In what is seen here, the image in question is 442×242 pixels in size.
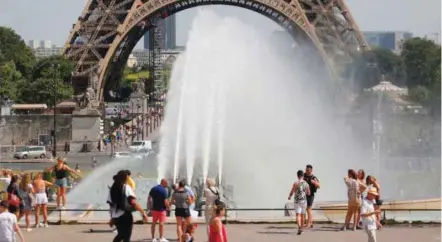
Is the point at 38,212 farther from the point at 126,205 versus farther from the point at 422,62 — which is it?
the point at 422,62

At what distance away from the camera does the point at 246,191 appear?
28.2 m

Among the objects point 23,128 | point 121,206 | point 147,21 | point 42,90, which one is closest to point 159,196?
point 121,206

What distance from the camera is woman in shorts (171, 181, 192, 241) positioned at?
54.7 ft

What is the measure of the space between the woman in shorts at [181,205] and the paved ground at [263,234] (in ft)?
2.15

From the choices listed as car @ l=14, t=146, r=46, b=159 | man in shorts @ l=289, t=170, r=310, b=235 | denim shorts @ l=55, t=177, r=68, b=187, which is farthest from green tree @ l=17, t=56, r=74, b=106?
man in shorts @ l=289, t=170, r=310, b=235

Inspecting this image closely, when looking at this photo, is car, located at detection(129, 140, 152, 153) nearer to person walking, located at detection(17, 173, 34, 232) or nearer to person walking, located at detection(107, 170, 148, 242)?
person walking, located at detection(17, 173, 34, 232)

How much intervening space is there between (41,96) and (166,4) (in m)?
23.0

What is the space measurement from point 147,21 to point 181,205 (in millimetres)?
68876

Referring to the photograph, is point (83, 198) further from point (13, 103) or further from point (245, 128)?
point (13, 103)

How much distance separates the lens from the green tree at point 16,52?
10194 cm

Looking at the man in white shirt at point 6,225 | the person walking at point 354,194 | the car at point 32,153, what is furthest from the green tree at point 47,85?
the man in white shirt at point 6,225

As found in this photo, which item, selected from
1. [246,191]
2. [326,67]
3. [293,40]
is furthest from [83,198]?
[293,40]

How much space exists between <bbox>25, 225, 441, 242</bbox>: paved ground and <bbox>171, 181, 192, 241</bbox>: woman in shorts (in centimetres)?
66

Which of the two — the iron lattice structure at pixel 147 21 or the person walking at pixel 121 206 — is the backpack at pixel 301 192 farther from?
the iron lattice structure at pixel 147 21
